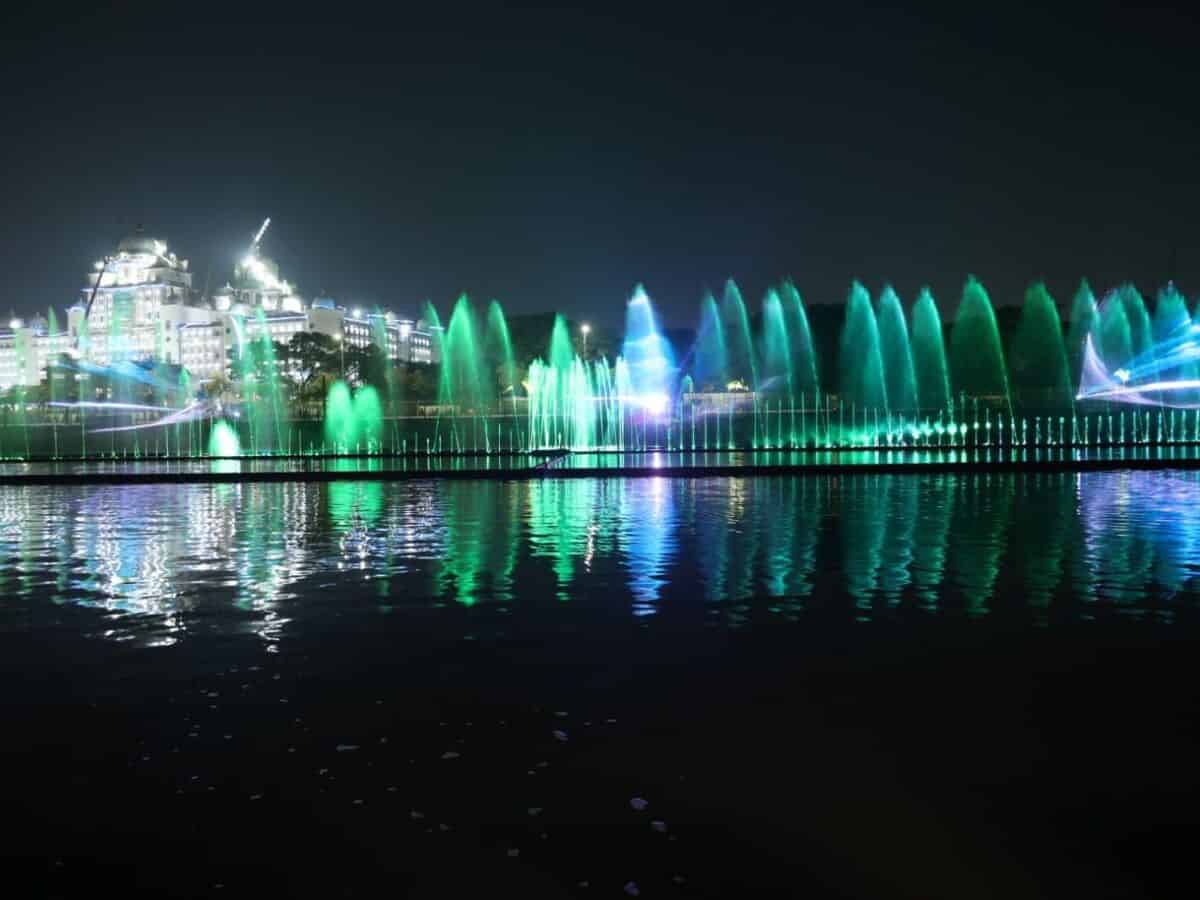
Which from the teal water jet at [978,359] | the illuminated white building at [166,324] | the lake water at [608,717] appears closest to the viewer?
the lake water at [608,717]

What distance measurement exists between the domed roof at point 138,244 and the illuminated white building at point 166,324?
0.42ft

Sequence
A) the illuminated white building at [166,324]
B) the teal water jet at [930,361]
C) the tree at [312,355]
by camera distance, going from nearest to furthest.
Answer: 1. the teal water jet at [930,361]
2. the tree at [312,355]
3. the illuminated white building at [166,324]

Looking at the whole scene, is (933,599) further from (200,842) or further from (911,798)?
(200,842)

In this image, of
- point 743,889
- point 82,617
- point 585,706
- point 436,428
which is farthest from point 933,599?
point 436,428

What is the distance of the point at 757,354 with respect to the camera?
278ft

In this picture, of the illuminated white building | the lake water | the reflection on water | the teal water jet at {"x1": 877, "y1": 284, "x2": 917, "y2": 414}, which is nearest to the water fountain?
the teal water jet at {"x1": 877, "y1": 284, "x2": 917, "y2": 414}

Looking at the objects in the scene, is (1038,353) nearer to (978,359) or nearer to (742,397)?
(978,359)

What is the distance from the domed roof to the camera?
461 ft

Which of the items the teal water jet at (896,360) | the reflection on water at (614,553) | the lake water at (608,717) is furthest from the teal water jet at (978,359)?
the lake water at (608,717)

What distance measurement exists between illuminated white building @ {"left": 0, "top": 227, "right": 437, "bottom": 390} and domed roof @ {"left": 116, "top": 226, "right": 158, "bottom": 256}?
0.13 m

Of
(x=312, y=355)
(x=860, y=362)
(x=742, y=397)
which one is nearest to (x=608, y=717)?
(x=742, y=397)

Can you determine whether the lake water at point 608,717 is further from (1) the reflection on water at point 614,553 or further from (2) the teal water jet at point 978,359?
(2) the teal water jet at point 978,359

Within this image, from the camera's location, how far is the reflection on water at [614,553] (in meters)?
9.40

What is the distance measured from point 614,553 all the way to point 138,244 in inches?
5683
